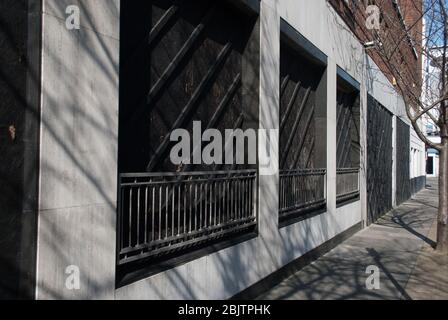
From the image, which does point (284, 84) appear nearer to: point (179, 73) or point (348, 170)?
point (179, 73)

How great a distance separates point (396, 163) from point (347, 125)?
305 inches

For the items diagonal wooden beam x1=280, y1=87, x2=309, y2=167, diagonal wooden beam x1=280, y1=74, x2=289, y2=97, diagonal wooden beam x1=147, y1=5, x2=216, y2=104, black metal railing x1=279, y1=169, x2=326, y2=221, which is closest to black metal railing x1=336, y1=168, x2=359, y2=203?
black metal railing x1=279, y1=169, x2=326, y2=221

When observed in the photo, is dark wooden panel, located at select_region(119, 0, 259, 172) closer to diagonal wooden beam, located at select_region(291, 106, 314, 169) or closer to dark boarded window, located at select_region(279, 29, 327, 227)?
dark boarded window, located at select_region(279, 29, 327, 227)

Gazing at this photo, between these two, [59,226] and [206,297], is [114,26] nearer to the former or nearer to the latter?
[59,226]

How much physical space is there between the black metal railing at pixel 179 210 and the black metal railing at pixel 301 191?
4.25 ft

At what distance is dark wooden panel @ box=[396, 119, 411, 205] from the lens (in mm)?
19744

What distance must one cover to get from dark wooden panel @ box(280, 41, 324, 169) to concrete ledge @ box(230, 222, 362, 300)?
166cm

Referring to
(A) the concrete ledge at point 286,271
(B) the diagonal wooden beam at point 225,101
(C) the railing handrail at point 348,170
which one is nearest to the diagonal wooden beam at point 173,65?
(B) the diagonal wooden beam at point 225,101

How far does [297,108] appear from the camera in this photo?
872 centimetres

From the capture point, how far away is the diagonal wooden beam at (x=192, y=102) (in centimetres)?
455

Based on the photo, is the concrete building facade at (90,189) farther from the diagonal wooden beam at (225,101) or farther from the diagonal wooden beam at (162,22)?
the diagonal wooden beam at (162,22)

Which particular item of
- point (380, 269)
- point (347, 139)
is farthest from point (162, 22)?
point (347, 139)

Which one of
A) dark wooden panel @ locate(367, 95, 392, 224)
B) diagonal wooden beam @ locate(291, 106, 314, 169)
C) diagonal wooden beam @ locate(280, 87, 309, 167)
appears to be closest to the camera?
diagonal wooden beam @ locate(280, 87, 309, 167)

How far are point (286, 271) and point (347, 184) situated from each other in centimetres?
511
